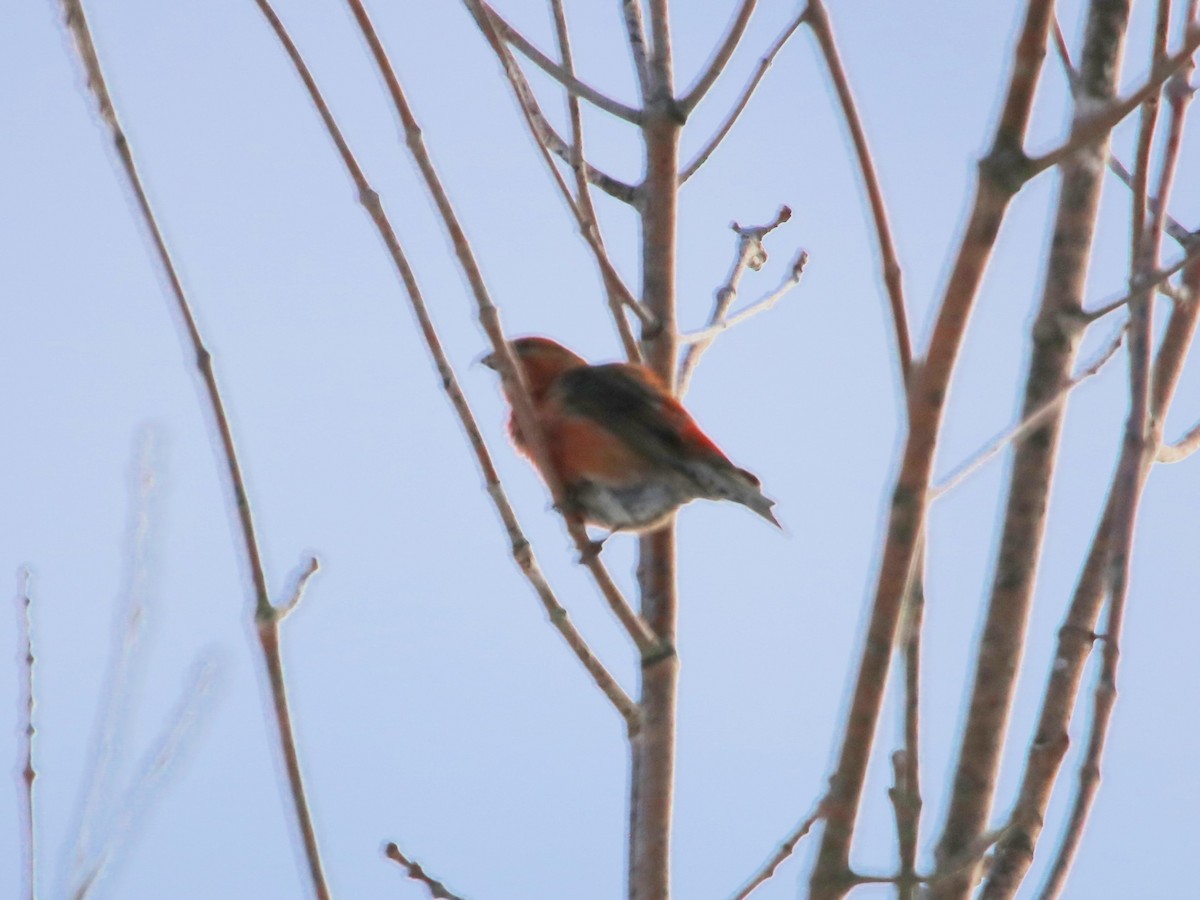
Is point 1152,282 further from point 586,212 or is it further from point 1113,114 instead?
point 586,212

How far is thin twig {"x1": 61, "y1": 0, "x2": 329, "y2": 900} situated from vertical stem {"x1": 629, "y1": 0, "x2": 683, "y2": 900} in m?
0.84

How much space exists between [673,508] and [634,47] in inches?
62.0

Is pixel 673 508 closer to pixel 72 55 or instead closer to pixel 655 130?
pixel 655 130

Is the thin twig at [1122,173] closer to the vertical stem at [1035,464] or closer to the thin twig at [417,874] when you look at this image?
the vertical stem at [1035,464]

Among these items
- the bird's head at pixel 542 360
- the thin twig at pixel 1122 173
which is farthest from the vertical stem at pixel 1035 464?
the bird's head at pixel 542 360

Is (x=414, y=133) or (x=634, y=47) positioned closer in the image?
(x=414, y=133)

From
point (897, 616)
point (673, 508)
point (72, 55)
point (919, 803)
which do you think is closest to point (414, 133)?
point (72, 55)

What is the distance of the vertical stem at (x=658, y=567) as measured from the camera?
104 inches

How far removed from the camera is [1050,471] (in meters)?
2.80

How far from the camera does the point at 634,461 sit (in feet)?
15.1

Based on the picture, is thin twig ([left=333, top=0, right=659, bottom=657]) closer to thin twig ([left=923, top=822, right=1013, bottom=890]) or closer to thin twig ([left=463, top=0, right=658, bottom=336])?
thin twig ([left=463, top=0, right=658, bottom=336])

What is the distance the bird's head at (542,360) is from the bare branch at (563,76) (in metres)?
2.27

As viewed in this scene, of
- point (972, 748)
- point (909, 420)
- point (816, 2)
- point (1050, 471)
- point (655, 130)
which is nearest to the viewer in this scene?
point (909, 420)

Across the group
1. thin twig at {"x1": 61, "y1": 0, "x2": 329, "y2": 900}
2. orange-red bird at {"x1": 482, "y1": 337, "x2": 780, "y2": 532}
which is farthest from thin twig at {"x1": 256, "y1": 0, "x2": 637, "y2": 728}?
orange-red bird at {"x1": 482, "y1": 337, "x2": 780, "y2": 532}
